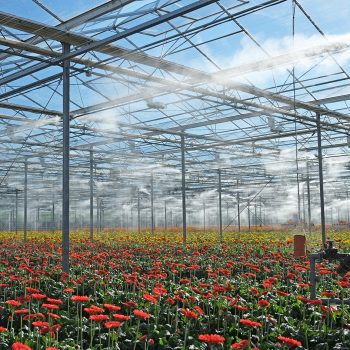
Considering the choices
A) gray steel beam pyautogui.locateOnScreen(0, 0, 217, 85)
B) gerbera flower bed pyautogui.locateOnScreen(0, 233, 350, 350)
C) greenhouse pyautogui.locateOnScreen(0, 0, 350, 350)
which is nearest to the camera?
gerbera flower bed pyautogui.locateOnScreen(0, 233, 350, 350)

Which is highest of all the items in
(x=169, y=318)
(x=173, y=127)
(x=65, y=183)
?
(x=173, y=127)

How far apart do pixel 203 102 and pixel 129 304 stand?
9535 mm

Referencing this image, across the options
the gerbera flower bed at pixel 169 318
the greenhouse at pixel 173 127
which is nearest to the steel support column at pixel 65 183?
the greenhouse at pixel 173 127

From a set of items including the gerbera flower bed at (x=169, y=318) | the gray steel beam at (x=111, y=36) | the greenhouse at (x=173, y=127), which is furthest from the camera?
the gray steel beam at (x=111, y=36)

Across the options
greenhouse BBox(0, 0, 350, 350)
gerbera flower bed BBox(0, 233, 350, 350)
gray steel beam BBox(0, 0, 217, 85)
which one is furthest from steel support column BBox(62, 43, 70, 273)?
gerbera flower bed BBox(0, 233, 350, 350)

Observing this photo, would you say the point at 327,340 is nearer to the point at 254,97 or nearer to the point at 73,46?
the point at 73,46

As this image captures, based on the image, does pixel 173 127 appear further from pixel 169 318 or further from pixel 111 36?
pixel 169 318

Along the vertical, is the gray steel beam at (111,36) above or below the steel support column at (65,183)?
above

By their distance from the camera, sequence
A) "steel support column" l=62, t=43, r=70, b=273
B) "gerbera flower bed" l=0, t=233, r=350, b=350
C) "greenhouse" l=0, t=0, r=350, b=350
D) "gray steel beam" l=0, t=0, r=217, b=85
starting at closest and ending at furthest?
"gerbera flower bed" l=0, t=233, r=350, b=350 → "greenhouse" l=0, t=0, r=350, b=350 → "gray steel beam" l=0, t=0, r=217, b=85 → "steel support column" l=62, t=43, r=70, b=273

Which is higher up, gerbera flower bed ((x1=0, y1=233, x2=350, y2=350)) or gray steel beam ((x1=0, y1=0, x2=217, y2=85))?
gray steel beam ((x1=0, y1=0, x2=217, y2=85))

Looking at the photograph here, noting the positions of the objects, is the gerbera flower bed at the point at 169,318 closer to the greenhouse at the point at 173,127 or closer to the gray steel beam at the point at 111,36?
the greenhouse at the point at 173,127

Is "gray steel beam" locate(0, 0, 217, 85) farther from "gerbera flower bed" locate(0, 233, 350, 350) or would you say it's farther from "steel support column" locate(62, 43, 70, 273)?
"gerbera flower bed" locate(0, 233, 350, 350)

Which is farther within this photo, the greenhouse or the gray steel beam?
the gray steel beam

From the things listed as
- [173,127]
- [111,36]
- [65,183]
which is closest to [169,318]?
[65,183]
